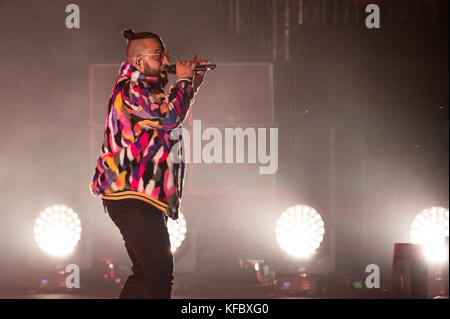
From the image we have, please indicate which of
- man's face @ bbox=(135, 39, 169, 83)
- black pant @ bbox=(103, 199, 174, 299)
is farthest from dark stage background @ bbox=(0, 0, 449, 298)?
black pant @ bbox=(103, 199, 174, 299)

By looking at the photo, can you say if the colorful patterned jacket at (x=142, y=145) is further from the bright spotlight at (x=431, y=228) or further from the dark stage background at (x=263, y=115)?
the bright spotlight at (x=431, y=228)

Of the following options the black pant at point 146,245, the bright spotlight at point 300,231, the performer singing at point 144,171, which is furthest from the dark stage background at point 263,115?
the black pant at point 146,245

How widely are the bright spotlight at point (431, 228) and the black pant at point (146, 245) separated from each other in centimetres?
270

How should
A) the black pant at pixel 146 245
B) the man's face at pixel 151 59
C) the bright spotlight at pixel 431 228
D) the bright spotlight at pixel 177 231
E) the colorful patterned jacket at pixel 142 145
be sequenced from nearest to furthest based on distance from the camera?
the black pant at pixel 146 245
the colorful patterned jacket at pixel 142 145
the man's face at pixel 151 59
the bright spotlight at pixel 177 231
the bright spotlight at pixel 431 228

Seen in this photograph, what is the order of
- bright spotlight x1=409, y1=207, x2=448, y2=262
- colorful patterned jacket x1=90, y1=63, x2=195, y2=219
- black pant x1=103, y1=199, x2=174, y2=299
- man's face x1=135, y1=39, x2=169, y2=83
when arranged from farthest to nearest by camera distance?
bright spotlight x1=409, y1=207, x2=448, y2=262
man's face x1=135, y1=39, x2=169, y2=83
colorful patterned jacket x1=90, y1=63, x2=195, y2=219
black pant x1=103, y1=199, x2=174, y2=299

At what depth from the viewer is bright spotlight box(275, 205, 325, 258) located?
677 centimetres

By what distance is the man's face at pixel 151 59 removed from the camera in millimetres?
4922

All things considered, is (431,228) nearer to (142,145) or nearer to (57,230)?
(57,230)

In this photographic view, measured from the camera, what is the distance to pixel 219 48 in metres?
6.75

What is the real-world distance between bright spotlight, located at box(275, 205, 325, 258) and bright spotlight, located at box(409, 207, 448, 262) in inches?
25.3

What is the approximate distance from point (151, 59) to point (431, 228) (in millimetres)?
2760

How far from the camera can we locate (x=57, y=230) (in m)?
6.82

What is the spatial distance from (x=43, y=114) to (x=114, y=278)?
1.20m

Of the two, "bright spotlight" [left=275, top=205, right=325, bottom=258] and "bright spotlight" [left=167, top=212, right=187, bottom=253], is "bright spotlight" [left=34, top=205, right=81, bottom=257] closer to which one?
"bright spotlight" [left=167, top=212, right=187, bottom=253]
